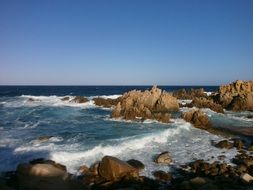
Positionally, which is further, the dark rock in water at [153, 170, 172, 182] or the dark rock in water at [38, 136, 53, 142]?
the dark rock in water at [38, 136, 53, 142]

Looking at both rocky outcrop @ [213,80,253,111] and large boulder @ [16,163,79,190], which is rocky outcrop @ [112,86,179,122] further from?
large boulder @ [16,163,79,190]

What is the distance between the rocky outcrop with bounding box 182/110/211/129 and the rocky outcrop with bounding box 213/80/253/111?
50.8 ft

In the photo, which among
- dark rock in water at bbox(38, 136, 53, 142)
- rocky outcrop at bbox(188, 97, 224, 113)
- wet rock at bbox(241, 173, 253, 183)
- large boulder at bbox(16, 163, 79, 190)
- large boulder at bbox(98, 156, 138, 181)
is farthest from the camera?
rocky outcrop at bbox(188, 97, 224, 113)

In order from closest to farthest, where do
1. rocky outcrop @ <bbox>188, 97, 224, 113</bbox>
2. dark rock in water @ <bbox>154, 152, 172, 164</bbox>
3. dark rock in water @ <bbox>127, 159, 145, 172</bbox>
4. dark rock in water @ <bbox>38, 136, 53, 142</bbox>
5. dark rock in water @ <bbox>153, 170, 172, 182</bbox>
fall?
dark rock in water @ <bbox>153, 170, 172, 182</bbox>
dark rock in water @ <bbox>127, 159, 145, 172</bbox>
dark rock in water @ <bbox>154, 152, 172, 164</bbox>
dark rock in water @ <bbox>38, 136, 53, 142</bbox>
rocky outcrop @ <bbox>188, 97, 224, 113</bbox>

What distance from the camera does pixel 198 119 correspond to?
34156 millimetres

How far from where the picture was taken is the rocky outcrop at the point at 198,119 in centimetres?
3328

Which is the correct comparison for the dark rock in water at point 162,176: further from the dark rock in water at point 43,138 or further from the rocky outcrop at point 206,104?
the rocky outcrop at point 206,104

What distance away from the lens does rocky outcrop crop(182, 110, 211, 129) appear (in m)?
33.3

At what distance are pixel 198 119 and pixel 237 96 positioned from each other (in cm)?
2140

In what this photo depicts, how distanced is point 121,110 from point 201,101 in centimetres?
1645

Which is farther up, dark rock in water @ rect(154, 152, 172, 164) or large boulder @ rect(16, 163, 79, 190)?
large boulder @ rect(16, 163, 79, 190)

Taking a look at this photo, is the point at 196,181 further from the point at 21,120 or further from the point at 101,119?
the point at 21,120

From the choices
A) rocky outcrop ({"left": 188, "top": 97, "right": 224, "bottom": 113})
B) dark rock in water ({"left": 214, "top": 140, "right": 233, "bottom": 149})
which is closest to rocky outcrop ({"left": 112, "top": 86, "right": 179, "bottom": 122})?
rocky outcrop ({"left": 188, "top": 97, "right": 224, "bottom": 113})

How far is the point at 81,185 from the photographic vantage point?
43.1ft
